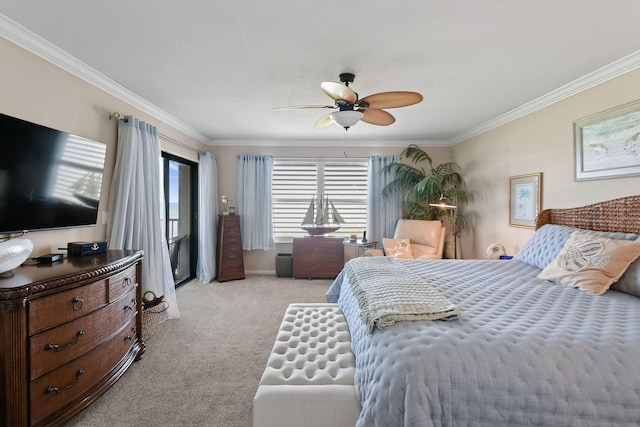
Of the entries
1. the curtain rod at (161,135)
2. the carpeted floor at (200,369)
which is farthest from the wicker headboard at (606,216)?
the curtain rod at (161,135)

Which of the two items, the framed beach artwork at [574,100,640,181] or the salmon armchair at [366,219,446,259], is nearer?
the framed beach artwork at [574,100,640,181]

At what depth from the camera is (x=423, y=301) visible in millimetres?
1564

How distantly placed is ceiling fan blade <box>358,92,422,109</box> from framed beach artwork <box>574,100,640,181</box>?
65.6 inches

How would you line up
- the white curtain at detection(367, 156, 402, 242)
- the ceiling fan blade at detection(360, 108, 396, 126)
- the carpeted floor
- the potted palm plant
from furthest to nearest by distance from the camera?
1. the white curtain at detection(367, 156, 402, 242)
2. the potted palm plant
3. the ceiling fan blade at detection(360, 108, 396, 126)
4. the carpeted floor

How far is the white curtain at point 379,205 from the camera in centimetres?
512

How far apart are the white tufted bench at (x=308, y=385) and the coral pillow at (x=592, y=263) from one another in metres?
1.57

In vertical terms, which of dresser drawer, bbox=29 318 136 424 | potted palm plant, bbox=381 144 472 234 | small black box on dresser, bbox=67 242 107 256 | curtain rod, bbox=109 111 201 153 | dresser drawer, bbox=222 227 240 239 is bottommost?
dresser drawer, bbox=29 318 136 424

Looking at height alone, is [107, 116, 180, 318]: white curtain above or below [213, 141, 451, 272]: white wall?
below

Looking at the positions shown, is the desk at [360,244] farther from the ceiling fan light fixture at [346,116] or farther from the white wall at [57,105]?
the white wall at [57,105]

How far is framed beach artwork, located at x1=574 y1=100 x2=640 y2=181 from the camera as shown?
2.29m

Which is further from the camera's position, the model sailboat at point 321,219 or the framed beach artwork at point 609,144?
the model sailboat at point 321,219

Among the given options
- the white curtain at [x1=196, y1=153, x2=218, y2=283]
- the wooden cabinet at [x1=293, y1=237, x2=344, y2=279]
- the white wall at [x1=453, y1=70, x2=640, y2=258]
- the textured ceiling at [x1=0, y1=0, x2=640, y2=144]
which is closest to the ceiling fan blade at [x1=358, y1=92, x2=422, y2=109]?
the textured ceiling at [x1=0, y1=0, x2=640, y2=144]

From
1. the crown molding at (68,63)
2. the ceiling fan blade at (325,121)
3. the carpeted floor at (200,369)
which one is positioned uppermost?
the crown molding at (68,63)

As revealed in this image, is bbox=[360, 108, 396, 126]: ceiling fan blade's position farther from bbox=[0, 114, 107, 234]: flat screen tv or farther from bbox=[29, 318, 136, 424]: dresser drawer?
bbox=[29, 318, 136, 424]: dresser drawer
